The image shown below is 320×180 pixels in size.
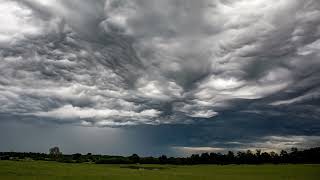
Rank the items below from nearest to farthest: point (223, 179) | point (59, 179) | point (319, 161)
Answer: point (59, 179), point (223, 179), point (319, 161)

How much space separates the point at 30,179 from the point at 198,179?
33841 mm

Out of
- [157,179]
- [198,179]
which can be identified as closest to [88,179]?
[157,179]

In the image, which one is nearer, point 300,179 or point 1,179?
point 1,179

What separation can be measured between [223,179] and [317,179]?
21.8 metres

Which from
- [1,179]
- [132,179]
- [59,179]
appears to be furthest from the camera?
[132,179]

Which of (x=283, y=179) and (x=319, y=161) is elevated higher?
(x=319, y=161)

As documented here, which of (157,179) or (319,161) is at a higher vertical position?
(319,161)

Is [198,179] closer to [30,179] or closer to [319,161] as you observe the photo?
[30,179]

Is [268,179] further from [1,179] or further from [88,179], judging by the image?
[1,179]

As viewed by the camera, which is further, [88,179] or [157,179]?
[157,179]

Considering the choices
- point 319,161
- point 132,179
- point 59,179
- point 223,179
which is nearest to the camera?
point 59,179

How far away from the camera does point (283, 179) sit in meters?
79.1

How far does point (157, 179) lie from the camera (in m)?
78.1

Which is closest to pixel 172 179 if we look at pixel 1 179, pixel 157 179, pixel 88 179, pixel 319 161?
pixel 157 179
